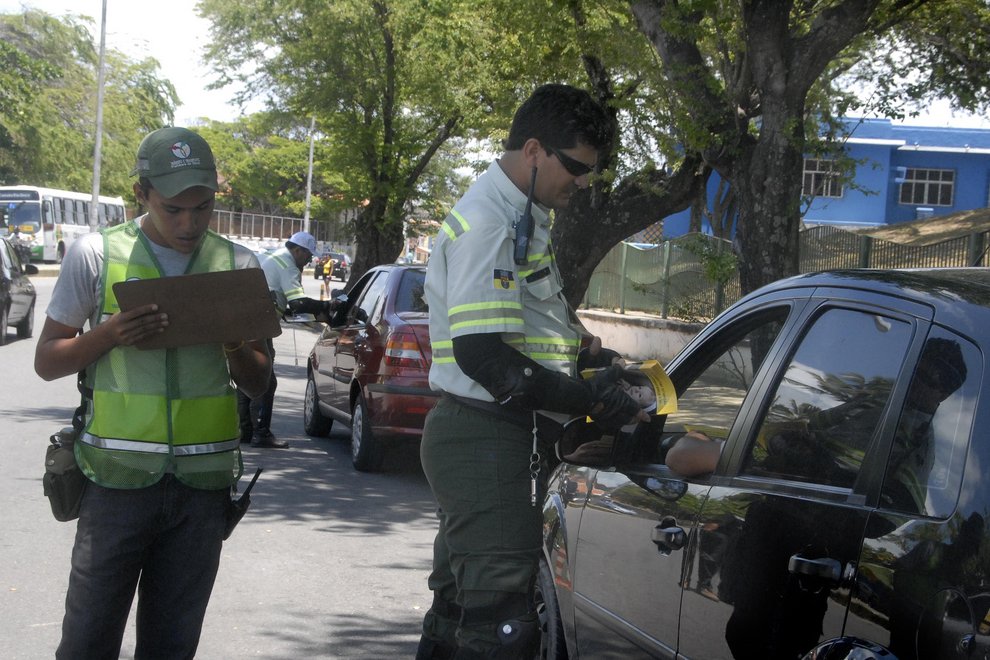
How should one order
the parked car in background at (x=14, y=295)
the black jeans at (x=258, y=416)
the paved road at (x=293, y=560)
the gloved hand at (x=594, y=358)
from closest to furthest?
the gloved hand at (x=594, y=358) < the paved road at (x=293, y=560) < the black jeans at (x=258, y=416) < the parked car in background at (x=14, y=295)

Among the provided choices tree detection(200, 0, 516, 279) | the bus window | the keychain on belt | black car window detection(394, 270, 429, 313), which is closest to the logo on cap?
the keychain on belt

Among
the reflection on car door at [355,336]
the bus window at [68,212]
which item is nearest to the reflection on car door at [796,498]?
the reflection on car door at [355,336]

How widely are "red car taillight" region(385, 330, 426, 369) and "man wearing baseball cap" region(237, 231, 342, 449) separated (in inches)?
38.1

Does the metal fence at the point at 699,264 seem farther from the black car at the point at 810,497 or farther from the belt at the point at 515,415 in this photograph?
the belt at the point at 515,415

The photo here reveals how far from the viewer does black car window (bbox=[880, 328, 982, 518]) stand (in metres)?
→ 2.39

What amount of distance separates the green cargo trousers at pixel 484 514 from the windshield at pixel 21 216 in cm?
4550

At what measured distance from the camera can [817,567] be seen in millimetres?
2549

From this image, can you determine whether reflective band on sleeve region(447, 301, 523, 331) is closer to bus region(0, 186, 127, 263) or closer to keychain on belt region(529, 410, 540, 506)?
keychain on belt region(529, 410, 540, 506)

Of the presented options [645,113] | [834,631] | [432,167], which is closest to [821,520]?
[834,631]

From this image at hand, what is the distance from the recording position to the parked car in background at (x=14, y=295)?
17.8m

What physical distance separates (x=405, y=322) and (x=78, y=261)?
6107 mm

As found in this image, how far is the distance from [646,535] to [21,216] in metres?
46.4

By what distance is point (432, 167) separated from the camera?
105 feet

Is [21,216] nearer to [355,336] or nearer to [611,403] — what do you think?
[355,336]
